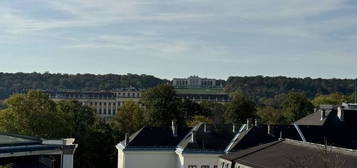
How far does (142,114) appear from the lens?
302ft

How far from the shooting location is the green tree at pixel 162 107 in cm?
8750

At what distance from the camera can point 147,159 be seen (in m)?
57.2

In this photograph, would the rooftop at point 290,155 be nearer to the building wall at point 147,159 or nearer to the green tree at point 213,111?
the building wall at point 147,159

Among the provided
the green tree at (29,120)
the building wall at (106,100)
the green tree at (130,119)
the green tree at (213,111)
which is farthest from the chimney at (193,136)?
the building wall at (106,100)

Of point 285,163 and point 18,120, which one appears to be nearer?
point 285,163

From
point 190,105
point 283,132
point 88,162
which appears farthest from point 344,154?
point 190,105

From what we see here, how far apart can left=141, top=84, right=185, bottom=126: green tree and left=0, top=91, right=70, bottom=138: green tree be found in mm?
22014

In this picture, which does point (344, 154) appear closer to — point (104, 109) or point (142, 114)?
point (142, 114)

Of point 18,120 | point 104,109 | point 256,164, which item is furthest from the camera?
point 104,109

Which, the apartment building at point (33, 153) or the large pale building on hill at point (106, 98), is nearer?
the apartment building at point (33, 153)

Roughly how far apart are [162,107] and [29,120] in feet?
89.1

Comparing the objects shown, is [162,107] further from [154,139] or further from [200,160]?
[200,160]

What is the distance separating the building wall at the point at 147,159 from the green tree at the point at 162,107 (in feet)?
91.2

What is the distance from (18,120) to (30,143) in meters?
20.2
